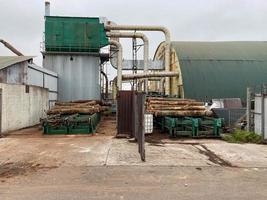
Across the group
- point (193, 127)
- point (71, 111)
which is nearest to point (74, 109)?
point (71, 111)

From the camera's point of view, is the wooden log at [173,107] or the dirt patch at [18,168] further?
the wooden log at [173,107]

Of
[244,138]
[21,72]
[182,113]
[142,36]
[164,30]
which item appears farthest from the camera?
[142,36]

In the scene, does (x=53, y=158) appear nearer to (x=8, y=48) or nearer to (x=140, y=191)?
(x=140, y=191)

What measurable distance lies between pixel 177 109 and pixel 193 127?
1.95 meters

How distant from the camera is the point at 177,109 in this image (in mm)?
18984

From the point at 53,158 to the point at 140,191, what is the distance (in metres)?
4.61

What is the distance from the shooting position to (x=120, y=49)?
1240 inches

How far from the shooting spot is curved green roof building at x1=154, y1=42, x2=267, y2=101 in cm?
2975

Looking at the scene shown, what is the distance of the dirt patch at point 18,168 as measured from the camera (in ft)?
29.0

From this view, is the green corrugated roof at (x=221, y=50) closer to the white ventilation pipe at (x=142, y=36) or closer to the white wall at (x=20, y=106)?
the white ventilation pipe at (x=142, y=36)

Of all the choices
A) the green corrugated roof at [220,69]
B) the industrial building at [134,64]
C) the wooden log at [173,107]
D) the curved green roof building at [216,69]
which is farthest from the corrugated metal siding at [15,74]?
the green corrugated roof at [220,69]

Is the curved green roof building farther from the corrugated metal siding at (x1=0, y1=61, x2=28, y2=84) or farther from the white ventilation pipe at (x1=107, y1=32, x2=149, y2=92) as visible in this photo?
the corrugated metal siding at (x1=0, y1=61, x2=28, y2=84)

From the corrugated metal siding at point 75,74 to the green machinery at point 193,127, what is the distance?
1383 centimetres

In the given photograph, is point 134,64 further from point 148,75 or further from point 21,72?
point 21,72
